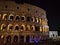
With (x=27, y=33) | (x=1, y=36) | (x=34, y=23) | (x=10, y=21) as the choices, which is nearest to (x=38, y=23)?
(x=34, y=23)

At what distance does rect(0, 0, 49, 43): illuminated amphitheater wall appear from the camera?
24.9 meters

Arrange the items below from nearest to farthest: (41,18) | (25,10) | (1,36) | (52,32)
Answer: (1,36)
(25,10)
(41,18)
(52,32)

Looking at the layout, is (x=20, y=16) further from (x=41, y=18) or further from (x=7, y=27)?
(x=41, y=18)

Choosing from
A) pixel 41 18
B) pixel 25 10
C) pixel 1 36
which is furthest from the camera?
pixel 41 18

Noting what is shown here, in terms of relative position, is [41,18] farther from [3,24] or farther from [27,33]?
[3,24]

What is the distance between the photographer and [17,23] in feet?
83.1

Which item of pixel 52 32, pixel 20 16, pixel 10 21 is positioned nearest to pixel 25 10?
pixel 20 16

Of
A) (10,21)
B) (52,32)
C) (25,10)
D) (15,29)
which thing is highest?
(25,10)

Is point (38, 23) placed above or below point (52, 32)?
above

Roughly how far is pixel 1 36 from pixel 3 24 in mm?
Answer: 2341

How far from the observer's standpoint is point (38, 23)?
92.2 ft

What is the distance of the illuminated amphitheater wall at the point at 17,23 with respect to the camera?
2488cm

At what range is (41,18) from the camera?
1190 inches

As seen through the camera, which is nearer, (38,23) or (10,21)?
(10,21)
